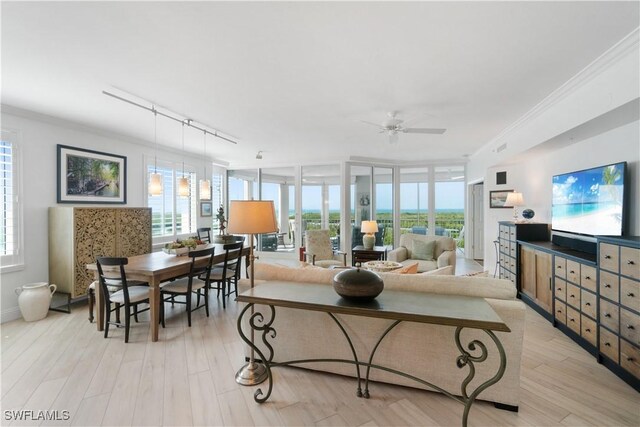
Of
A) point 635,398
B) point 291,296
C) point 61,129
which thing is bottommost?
point 635,398

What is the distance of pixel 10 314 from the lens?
3600 mm

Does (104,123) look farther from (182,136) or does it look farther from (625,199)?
(625,199)

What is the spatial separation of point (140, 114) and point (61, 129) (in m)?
1.29

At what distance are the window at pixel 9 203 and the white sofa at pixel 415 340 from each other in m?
3.44

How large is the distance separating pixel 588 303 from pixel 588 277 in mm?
243

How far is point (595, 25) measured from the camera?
6.58 feet

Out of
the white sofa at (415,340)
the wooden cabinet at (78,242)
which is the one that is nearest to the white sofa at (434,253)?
the white sofa at (415,340)

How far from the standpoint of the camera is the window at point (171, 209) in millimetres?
5609

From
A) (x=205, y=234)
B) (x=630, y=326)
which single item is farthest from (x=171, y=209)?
(x=630, y=326)

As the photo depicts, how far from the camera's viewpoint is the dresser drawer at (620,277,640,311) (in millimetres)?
2163

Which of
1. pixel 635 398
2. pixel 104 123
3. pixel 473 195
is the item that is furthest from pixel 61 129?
pixel 473 195

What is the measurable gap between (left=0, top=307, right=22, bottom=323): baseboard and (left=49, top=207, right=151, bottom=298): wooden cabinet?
458 mm

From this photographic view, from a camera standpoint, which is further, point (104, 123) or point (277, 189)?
point (277, 189)

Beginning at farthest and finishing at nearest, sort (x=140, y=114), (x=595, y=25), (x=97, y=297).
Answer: (x=140, y=114)
(x=97, y=297)
(x=595, y=25)
